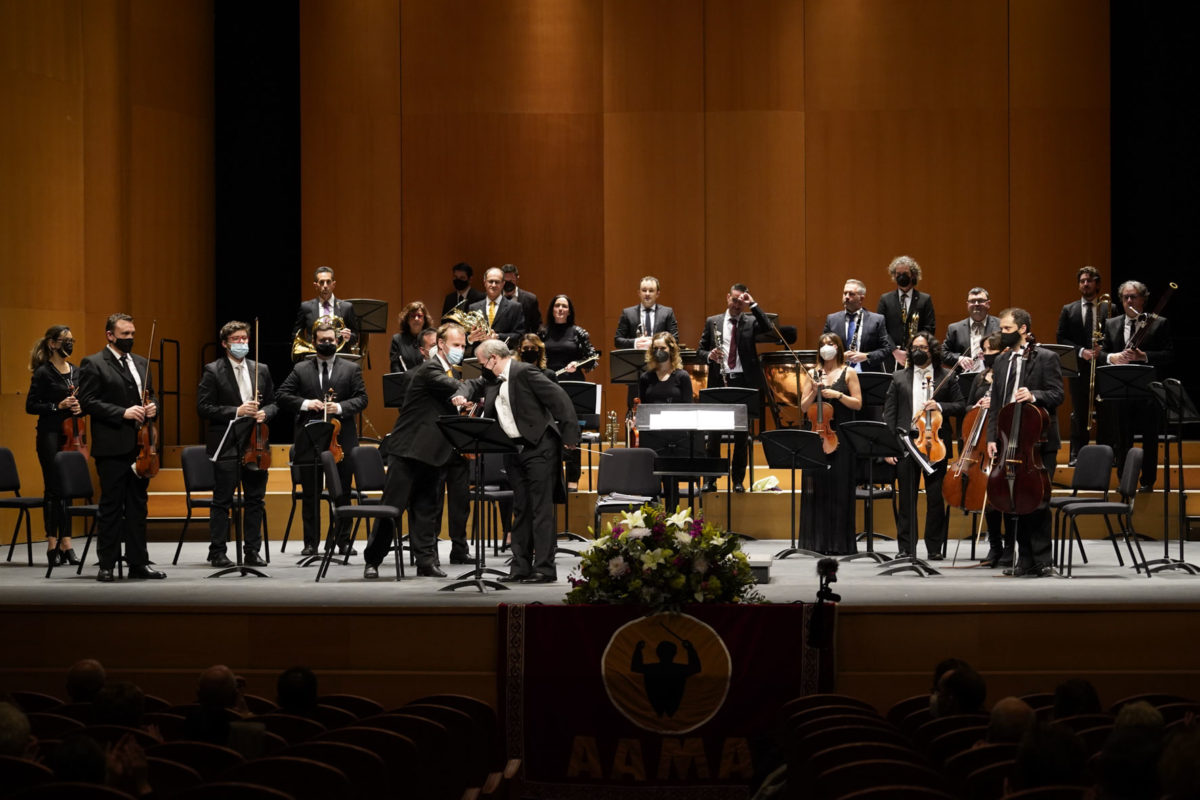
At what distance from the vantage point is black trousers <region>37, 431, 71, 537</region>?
8242 mm

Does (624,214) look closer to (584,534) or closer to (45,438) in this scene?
(584,534)

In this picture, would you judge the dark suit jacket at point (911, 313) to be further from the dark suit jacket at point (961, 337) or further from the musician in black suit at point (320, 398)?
the musician in black suit at point (320, 398)

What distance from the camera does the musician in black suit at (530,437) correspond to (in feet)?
24.0

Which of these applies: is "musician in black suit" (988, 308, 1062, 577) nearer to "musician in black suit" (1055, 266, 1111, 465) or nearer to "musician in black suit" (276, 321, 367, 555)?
"musician in black suit" (1055, 266, 1111, 465)

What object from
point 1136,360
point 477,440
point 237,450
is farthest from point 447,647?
point 1136,360

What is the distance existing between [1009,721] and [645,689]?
2.49m

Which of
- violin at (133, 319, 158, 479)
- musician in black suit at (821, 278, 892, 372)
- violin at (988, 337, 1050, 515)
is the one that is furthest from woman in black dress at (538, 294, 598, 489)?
violin at (988, 337, 1050, 515)

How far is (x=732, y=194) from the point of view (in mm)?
12875

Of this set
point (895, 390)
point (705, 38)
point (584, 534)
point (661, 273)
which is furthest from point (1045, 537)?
point (705, 38)

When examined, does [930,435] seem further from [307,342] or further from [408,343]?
[307,342]

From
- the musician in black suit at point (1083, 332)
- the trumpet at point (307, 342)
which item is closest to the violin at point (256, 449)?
the trumpet at point (307, 342)

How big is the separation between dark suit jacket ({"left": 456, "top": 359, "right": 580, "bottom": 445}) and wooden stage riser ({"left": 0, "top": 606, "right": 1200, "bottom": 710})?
1538 millimetres

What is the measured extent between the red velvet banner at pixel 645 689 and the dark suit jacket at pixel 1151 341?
197 inches

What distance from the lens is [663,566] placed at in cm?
583
